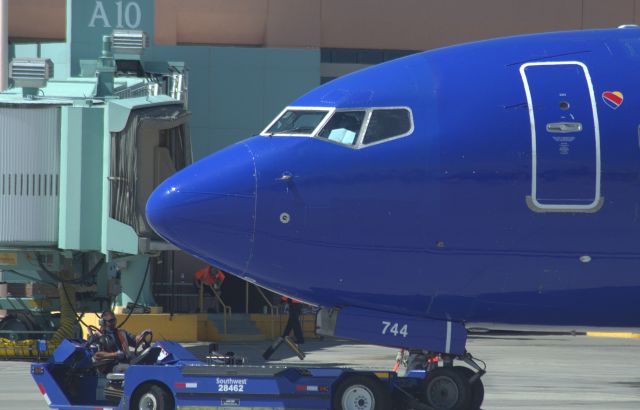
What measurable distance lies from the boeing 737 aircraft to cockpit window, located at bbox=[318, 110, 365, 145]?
2 centimetres

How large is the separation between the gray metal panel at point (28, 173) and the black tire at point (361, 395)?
12801 millimetres

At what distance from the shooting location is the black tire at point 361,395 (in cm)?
1579

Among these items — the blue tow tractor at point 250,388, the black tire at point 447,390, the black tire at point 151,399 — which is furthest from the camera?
the black tire at point 151,399

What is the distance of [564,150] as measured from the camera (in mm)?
14664

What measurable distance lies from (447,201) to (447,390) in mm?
2319

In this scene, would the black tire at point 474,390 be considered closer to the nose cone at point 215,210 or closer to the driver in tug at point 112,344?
the nose cone at point 215,210

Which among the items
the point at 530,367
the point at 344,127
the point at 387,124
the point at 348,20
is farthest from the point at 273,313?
the point at 387,124

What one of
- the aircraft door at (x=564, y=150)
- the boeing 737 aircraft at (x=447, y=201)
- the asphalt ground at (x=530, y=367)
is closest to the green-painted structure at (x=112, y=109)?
the asphalt ground at (x=530, y=367)

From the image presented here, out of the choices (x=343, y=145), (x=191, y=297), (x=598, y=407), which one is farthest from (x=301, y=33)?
(x=343, y=145)

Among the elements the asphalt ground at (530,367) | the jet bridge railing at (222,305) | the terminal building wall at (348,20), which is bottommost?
the asphalt ground at (530,367)

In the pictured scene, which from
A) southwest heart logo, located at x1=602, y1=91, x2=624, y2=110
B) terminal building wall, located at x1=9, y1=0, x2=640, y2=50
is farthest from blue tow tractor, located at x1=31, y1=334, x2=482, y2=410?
terminal building wall, located at x1=9, y1=0, x2=640, y2=50

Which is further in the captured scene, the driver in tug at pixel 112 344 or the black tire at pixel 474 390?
the driver in tug at pixel 112 344

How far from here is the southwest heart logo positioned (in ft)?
48.5

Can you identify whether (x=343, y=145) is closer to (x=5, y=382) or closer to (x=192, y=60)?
(x=5, y=382)
